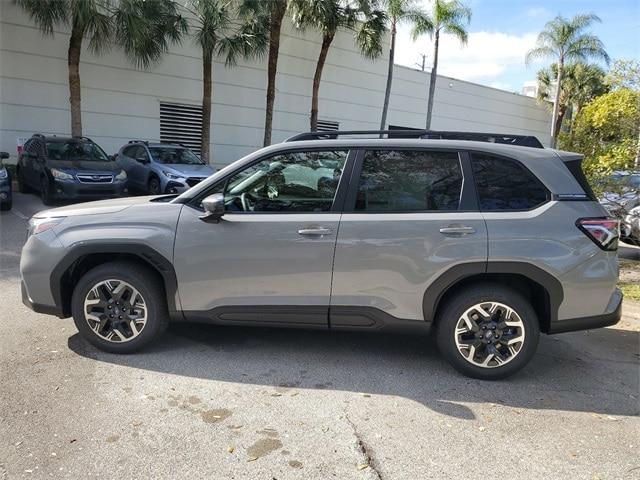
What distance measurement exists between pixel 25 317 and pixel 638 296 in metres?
6.85

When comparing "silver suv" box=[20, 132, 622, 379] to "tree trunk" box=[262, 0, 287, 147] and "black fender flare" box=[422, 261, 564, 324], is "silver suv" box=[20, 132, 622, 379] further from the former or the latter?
"tree trunk" box=[262, 0, 287, 147]

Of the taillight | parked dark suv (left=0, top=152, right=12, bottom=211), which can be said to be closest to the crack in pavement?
the taillight

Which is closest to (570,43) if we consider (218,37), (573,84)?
(573,84)

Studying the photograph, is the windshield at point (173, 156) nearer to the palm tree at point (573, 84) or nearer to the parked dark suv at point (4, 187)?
the parked dark suv at point (4, 187)

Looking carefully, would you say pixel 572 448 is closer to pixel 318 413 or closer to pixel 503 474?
pixel 503 474

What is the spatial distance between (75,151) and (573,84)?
31.2 metres

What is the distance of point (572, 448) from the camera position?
3.09 metres

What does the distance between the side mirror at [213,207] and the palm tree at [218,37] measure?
14807 mm

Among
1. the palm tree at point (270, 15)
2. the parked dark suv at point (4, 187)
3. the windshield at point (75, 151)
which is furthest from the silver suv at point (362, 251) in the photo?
the palm tree at point (270, 15)

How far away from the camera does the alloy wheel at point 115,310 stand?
158 inches

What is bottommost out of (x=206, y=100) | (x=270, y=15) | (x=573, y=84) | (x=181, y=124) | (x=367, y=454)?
(x=367, y=454)

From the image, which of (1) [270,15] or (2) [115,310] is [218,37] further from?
(2) [115,310]

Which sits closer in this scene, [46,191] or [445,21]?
[46,191]

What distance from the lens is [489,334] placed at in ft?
12.6
